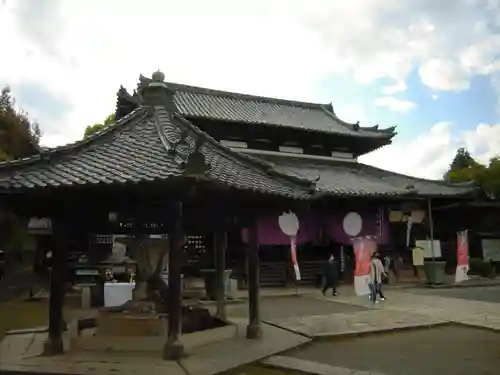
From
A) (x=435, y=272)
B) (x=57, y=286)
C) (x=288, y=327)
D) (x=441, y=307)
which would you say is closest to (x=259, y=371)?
(x=57, y=286)

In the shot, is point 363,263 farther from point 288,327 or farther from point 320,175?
point 320,175

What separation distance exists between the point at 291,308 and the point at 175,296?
8.09 metres

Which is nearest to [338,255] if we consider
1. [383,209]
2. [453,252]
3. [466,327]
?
[383,209]

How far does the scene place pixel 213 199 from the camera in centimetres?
827

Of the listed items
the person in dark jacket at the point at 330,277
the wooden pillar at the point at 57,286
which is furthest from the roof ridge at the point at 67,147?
the person in dark jacket at the point at 330,277

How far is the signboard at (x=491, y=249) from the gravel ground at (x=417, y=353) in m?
16.8

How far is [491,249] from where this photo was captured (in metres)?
26.7

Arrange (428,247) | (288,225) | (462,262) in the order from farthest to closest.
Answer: (428,247) → (288,225) → (462,262)

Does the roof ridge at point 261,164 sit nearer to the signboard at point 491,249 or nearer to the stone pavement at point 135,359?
the stone pavement at point 135,359

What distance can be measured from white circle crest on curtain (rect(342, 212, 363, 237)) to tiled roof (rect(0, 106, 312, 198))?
42.3 ft

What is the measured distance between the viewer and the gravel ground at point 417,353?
25.6 feet

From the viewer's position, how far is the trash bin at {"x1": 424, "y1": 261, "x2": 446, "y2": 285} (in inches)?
870

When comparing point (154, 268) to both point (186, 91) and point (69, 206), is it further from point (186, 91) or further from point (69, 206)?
point (186, 91)

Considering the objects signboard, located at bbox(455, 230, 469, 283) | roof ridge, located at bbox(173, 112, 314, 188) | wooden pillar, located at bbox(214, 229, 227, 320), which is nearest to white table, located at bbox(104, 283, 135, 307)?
wooden pillar, located at bbox(214, 229, 227, 320)
